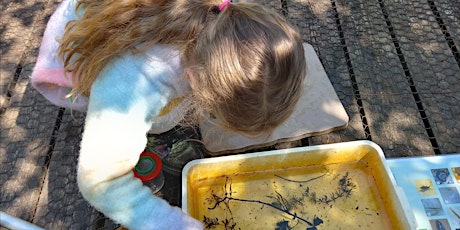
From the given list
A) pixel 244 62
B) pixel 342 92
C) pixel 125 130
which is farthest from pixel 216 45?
pixel 342 92

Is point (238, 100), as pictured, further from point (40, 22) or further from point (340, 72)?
point (40, 22)

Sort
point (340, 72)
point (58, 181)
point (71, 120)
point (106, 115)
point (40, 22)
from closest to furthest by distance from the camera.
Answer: point (106, 115) < point (58, 181) < point (71, 120) < point (340, 72) < point (40, 22)

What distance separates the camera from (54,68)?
40.4 inches

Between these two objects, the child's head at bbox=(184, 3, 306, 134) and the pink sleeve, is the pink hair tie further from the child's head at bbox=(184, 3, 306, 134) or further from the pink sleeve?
the pink sleeve

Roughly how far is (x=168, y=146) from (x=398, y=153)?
0.75m

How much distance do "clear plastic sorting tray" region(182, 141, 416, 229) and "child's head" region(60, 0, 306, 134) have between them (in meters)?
0.34

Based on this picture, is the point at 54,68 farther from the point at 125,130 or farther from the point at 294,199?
the point at 294,199

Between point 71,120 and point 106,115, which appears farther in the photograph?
point 71,120

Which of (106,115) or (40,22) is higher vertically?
(106,115)

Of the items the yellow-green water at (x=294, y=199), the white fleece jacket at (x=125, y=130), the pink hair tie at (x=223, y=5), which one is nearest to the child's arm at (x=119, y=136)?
the white fleece jacket at (x=125, y=130)

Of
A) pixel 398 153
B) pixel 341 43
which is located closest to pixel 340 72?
pixel 341 43

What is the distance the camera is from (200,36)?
799mm

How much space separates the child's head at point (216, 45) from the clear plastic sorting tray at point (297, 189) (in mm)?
336

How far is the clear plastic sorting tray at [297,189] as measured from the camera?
1.14m
